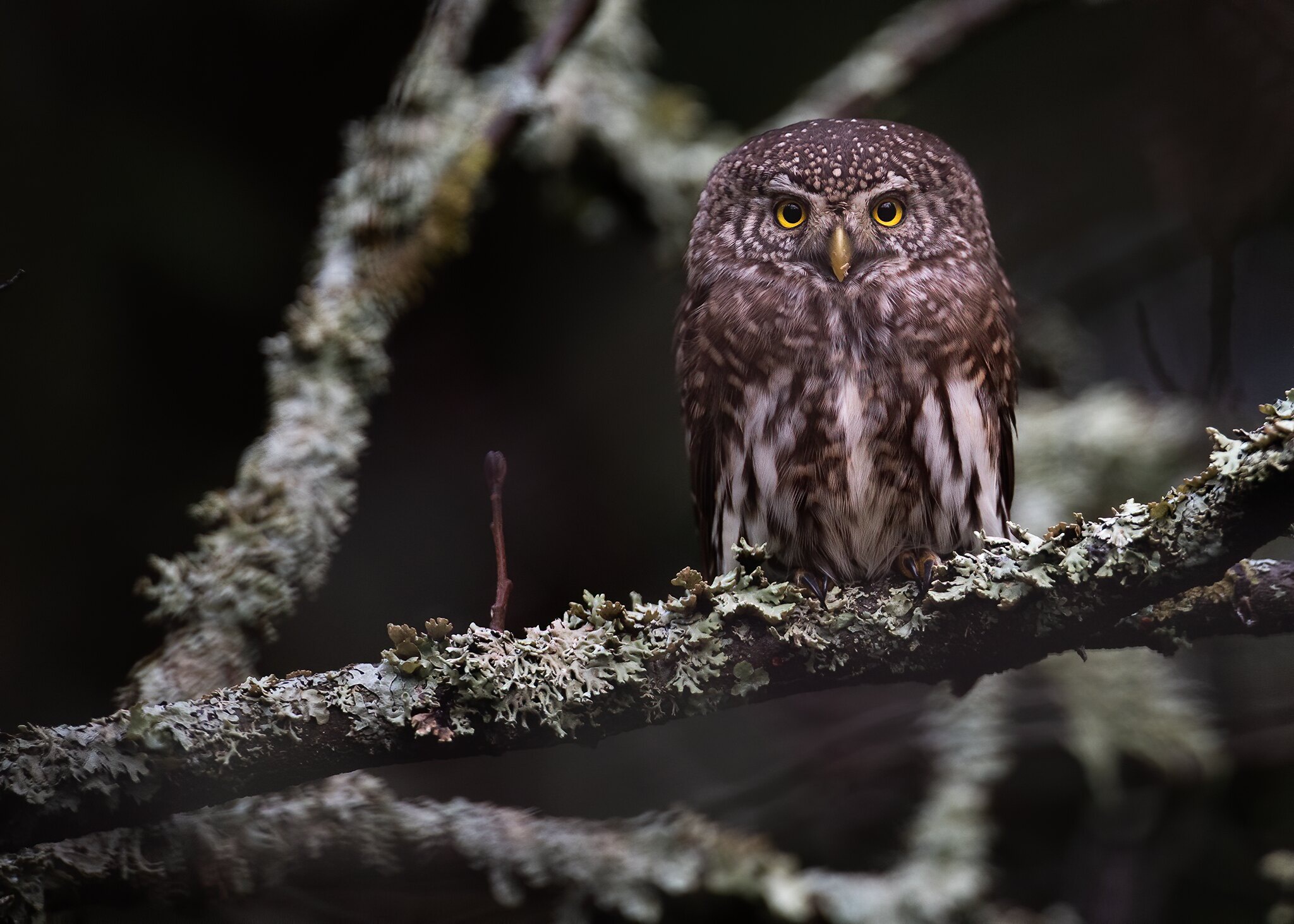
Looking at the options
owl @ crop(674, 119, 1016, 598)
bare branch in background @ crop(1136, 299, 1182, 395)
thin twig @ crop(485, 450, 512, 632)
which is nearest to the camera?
thin twig @ crop(485, 450, 512, 632)

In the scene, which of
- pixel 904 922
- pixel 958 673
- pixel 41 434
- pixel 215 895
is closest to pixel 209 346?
pixel 41 434

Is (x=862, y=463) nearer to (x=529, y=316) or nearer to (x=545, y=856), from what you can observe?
(x=545, y=856)

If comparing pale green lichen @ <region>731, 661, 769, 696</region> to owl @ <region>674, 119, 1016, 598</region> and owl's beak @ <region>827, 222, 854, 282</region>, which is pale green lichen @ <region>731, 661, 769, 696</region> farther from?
owl's beak @ <region>827, 222, 854, 282</region>

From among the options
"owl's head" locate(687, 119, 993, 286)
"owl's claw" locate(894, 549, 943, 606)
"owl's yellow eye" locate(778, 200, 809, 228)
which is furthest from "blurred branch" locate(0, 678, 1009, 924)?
"owl's yellow eye" locate(778, 200, 809, 228)

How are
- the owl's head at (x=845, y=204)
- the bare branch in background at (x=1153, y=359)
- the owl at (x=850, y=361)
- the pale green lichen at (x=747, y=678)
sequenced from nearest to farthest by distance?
the pale green lichen at (x=747, y=678)
the owl at (x=850, y=361)
the owl's head at (x=845, y=204)
the bare branch in background at (x=1153, y=359)

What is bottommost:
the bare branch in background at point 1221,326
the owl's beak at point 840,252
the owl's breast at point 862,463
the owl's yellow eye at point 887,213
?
the owl's breast at point 862,463

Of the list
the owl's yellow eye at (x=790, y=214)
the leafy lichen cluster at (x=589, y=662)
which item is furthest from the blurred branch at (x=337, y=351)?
the owl's yellow eye at (x=790, y=214)

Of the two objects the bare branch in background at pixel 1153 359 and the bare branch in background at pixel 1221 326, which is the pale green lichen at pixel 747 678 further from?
the bare branch in background at pixel 1153 359

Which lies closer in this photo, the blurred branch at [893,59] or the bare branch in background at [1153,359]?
the bare branch in background at [1153,359]
